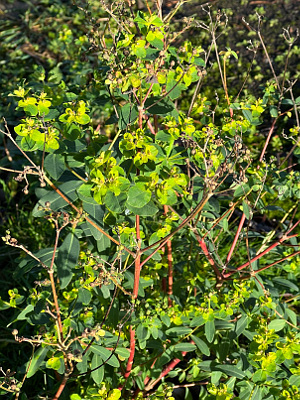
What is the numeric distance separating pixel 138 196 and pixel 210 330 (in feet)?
2.59

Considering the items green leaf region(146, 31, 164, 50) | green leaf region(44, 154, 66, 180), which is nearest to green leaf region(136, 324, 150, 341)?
→ green leaf region(44, 154, 66, 180)

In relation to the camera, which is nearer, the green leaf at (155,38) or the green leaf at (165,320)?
the green leaf at (155,38)

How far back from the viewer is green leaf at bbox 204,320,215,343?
1919 millimetres

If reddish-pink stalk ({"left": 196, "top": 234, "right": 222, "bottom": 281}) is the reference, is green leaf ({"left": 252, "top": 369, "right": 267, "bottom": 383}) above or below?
below

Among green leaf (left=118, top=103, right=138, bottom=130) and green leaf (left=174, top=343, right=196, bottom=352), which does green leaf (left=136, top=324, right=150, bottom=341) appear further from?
green leaf (left=118, top=103, right=138, bottom=130)

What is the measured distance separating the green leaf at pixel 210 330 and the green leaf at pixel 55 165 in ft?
3.00

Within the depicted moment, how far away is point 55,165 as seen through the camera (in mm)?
1678

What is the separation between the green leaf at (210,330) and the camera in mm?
1919

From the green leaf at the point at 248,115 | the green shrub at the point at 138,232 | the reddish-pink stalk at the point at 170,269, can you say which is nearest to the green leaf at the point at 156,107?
the green shrub at the point at 138,232

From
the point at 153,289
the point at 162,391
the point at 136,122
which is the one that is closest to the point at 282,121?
the point at 153,289

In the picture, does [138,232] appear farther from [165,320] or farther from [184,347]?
[184,347]

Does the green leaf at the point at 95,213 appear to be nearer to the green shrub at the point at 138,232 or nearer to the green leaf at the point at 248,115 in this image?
the green shrub at the point at 138,232

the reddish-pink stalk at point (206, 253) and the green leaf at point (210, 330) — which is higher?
the reddish-pink stalk at point (206, 253)

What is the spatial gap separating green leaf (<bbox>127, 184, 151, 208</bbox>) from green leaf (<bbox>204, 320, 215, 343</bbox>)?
0.77m
